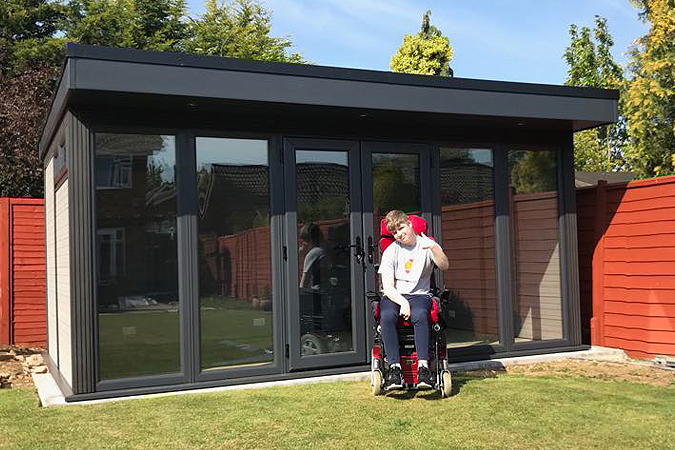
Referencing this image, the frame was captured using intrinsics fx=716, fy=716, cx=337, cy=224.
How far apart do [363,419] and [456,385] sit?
1.22m

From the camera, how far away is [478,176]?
6.60m

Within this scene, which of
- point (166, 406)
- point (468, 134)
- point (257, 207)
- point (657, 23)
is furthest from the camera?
point (657, 23)

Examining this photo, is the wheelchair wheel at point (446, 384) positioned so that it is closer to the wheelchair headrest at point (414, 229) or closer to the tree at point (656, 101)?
the wheelchair headrest at point (414, 229)

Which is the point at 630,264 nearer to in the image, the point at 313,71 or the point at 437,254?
the point at 437,254

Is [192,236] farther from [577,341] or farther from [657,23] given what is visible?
[657,23]

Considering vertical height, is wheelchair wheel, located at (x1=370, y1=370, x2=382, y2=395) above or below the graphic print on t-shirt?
below

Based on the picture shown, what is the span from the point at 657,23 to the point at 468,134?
8.72 m

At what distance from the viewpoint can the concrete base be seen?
17.1ft

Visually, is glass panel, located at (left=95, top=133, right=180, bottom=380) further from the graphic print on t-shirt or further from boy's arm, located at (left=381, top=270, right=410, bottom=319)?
the graphic print on t-shirt

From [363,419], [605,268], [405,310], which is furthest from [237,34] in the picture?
[363,419]

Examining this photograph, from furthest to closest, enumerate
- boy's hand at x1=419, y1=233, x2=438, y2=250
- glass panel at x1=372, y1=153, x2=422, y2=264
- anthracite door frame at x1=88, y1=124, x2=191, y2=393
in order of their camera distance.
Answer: glass panel at x1=372, y1=153, x2=422, y2=264 → anthracite door frame at x1=88, y1=124, x2=191, y2=393 → boy's hand at x1=419, y1=233, x2=438, y2=250

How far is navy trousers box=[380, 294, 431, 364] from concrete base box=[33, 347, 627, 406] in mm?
1038

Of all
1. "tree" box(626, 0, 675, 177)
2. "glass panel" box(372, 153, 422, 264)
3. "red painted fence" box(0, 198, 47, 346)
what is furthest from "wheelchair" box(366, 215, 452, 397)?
"tree" box(626, 0, 675, 177)

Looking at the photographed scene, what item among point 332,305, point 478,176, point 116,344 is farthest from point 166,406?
point 478,176
